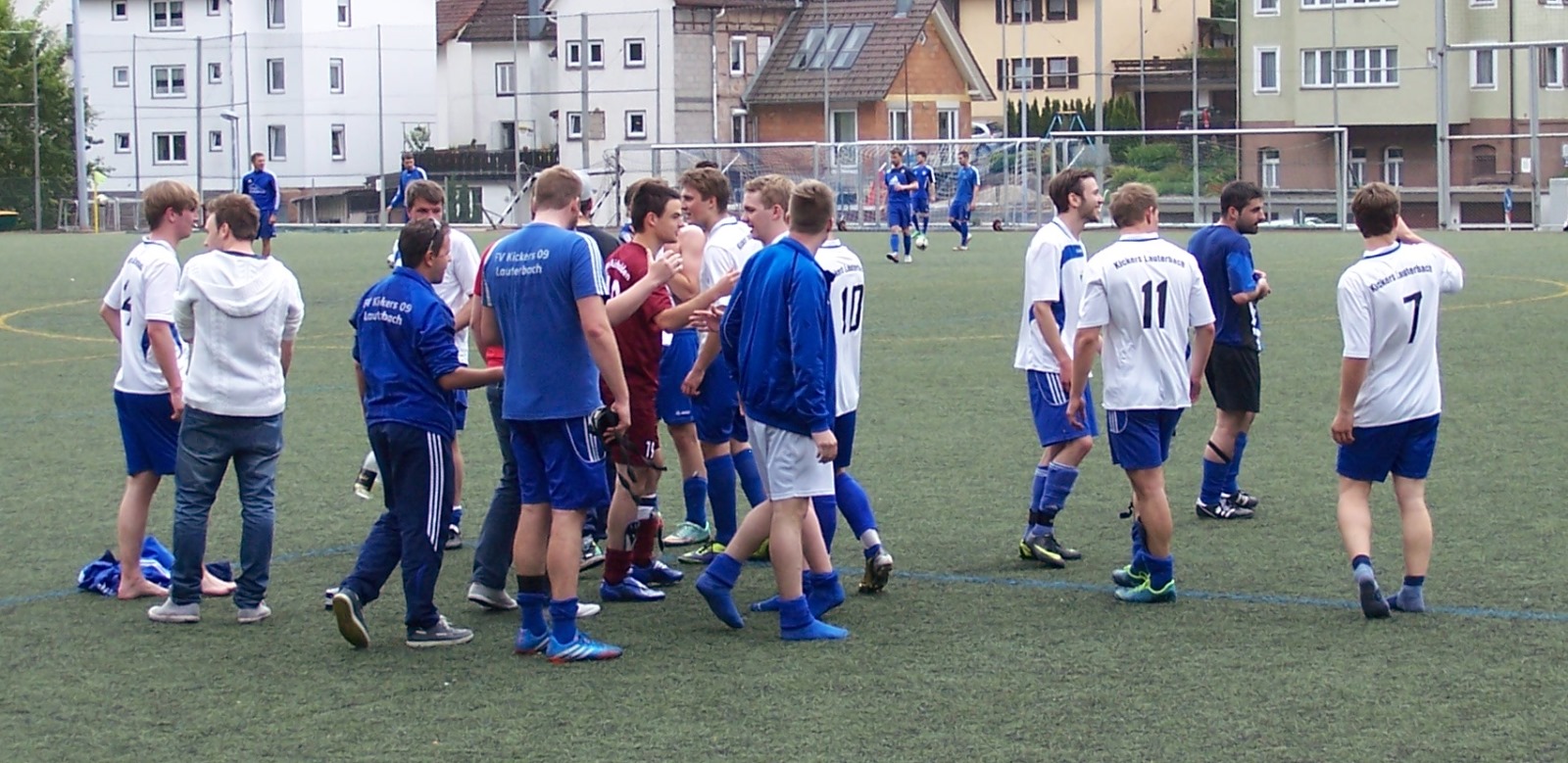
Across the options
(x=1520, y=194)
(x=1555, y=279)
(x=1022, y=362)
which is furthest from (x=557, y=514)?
(x=1520, y=194)

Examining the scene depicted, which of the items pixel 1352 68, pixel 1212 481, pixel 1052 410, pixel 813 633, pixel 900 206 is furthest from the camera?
pixel 1352 68

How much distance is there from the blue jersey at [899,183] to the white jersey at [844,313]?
22721 millimetres

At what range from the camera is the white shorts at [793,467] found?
21.9 ft

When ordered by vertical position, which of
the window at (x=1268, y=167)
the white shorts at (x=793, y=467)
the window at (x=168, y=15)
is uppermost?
the window at (x=168, y=15)

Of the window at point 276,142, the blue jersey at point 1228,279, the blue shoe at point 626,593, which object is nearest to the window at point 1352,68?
the window at point 276,142

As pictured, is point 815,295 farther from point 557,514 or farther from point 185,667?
point 185,667

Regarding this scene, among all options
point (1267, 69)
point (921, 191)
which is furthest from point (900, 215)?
point (1267, 69)

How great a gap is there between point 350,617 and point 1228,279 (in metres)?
4.70

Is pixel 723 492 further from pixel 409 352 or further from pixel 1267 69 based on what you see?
pixel 1267 69

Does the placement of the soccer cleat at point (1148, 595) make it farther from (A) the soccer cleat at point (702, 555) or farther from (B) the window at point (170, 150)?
(B) the window at point (170, 150)

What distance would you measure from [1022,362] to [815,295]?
1.85 meters

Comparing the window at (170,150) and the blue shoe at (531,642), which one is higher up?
the window at (170,150)

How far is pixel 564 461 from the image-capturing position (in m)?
6.46

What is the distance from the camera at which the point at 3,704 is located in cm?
613
